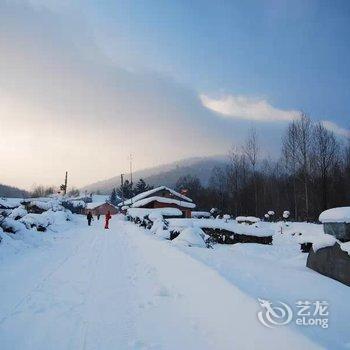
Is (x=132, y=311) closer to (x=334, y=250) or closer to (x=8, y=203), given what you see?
(x=334, y=250)

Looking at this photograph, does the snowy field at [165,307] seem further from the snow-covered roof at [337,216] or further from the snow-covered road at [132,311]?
the snow-covered roof at [337,216]

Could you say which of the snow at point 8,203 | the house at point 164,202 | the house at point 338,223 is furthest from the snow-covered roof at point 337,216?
the house at point 164,202

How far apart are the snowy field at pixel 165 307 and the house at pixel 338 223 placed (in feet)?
3.77

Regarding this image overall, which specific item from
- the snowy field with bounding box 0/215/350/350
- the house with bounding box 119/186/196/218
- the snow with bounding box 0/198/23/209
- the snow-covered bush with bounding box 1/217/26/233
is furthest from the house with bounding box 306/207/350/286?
the house with bounding box 119/186/196/218

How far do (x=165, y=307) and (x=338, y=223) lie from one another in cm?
471

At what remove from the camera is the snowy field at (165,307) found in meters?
4.31

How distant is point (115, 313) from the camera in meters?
5.67

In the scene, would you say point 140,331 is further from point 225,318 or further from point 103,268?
point 103,268

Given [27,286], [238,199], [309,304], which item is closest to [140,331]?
[309,304]

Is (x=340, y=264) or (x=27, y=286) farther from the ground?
(x=340, y=264)

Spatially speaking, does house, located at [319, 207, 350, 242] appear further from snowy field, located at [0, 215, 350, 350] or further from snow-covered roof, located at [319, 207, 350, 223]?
snowy field, located at [0, 215, 350, 350]

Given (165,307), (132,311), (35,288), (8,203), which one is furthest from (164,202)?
(132,311)

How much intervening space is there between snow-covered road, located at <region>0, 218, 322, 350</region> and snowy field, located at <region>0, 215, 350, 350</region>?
13 millimetres

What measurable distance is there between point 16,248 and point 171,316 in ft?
33.8
